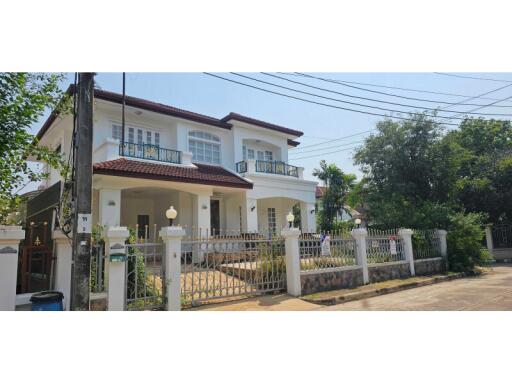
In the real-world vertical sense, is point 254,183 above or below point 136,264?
above

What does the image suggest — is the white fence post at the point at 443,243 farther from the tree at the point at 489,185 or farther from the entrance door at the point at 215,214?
the entrance door at the point at 215,214

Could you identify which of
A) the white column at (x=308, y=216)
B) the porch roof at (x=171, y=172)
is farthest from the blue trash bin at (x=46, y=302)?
the white column at (x=308, y=216)

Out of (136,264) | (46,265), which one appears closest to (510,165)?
(136,264)

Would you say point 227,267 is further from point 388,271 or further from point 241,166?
point 241,166

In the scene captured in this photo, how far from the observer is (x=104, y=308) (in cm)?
540

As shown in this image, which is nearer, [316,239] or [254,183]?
[316,239]

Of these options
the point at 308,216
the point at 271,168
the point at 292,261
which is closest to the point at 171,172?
the point at 271,168

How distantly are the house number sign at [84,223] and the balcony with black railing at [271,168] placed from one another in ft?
34.3

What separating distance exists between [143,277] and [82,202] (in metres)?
2.03

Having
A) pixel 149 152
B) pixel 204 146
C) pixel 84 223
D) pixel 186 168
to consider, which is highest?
pixel 204 146

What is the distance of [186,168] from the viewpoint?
43.3 feet

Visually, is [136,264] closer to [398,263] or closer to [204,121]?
[398,263]

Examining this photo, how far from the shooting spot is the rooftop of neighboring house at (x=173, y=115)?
12272 mm

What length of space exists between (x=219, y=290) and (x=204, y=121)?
9.64 m
